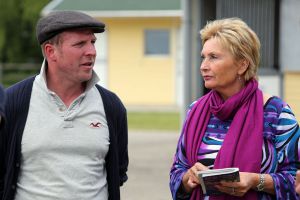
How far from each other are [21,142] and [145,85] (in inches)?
966

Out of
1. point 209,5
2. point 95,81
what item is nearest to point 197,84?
point 209,5

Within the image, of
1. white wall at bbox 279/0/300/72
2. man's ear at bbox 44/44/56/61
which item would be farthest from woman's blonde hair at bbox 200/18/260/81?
white wall at bbox 279/0/300/72

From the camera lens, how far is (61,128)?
381cm

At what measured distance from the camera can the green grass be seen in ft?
62.3

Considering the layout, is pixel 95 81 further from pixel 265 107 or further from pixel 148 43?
pixel 148 43

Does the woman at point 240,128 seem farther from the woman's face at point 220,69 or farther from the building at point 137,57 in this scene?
the building at point 137,57

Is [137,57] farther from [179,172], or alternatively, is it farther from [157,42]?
[179,172]

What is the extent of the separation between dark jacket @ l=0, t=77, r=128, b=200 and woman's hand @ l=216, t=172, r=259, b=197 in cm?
63

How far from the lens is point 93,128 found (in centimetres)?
387

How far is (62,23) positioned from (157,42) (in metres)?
25.2

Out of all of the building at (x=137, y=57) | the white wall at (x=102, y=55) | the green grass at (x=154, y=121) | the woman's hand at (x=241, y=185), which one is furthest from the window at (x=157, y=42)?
the woman's hand at (x=241, y=185)

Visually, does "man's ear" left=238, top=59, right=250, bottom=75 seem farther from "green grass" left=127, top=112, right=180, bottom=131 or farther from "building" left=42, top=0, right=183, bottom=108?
"building" left=42, top=0, right=183, bottom=108

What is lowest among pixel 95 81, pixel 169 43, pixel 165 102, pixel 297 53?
pixel 165 102

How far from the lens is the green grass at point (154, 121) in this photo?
1898cm
